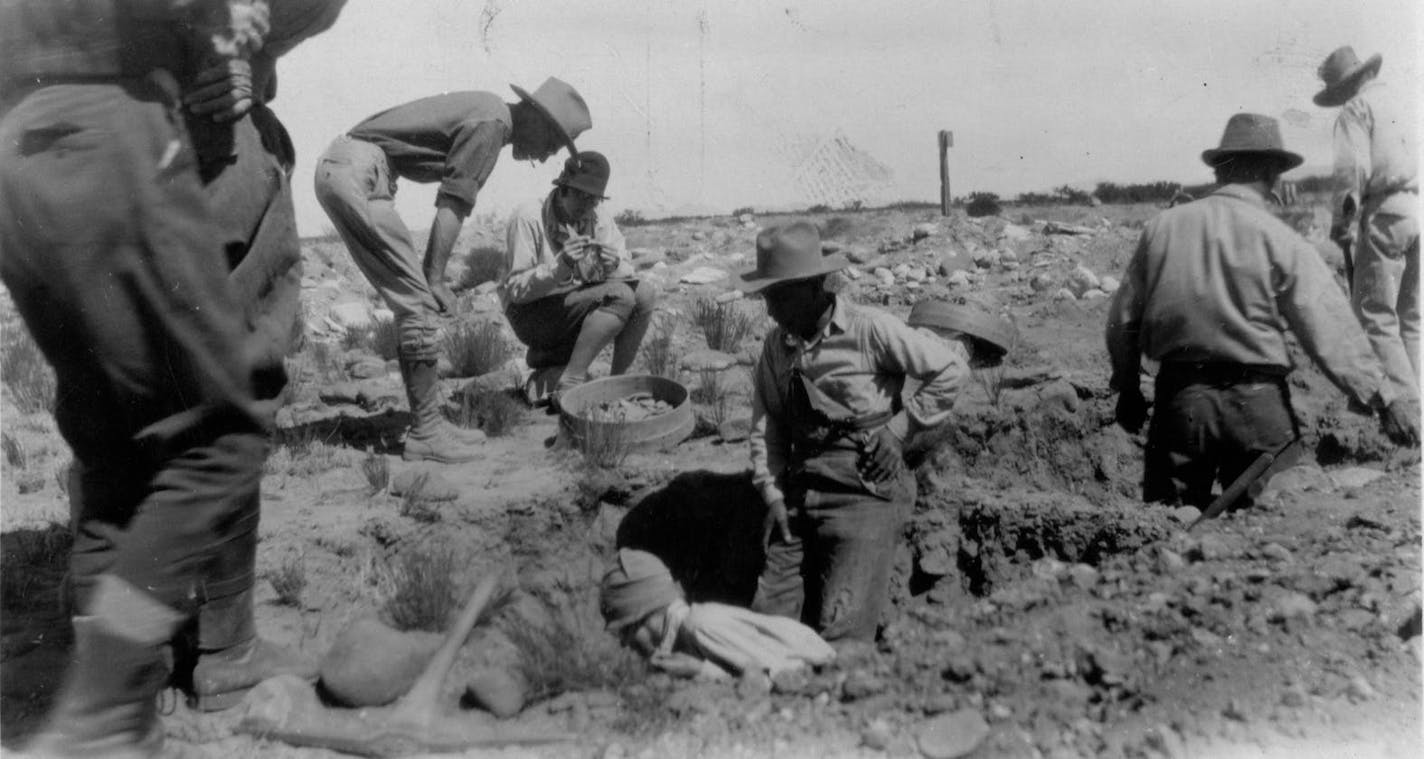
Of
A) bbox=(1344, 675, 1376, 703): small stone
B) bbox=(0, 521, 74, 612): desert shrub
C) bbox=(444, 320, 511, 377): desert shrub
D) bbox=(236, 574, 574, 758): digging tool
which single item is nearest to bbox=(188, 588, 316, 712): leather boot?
bbox=(236, 574, 574, 758): digging tool

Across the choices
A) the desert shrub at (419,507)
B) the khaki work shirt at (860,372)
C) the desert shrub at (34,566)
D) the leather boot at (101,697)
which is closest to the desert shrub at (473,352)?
the desert shrub at (419,507)

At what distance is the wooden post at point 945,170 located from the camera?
1477cm

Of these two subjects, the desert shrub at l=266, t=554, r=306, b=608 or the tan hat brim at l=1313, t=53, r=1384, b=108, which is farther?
the tan hat brim at l=1313, t=53, r=1384, b=108

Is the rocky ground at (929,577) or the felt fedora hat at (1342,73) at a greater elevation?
the felt fedora hat at (1342,73)

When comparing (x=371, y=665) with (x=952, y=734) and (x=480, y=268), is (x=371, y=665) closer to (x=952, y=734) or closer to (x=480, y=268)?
(x=952, y=734)

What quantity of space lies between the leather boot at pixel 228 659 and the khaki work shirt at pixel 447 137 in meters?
2.33

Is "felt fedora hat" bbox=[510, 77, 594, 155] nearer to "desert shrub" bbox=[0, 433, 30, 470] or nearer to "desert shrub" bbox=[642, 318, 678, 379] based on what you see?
"desert shrub" bbox=[642, 318, 678, 379]

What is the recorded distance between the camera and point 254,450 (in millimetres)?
2496

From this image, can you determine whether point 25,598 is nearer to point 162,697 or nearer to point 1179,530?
point 162,697

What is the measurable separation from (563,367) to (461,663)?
2.84m

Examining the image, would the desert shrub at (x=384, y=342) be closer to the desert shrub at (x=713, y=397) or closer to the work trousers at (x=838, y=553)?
the desert shrub at (x=713, y=397)

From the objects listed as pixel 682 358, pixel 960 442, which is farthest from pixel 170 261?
pixel 682 358

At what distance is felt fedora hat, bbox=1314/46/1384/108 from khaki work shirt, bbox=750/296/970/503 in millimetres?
3486

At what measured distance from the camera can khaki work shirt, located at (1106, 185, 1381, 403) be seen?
3.50 metres
